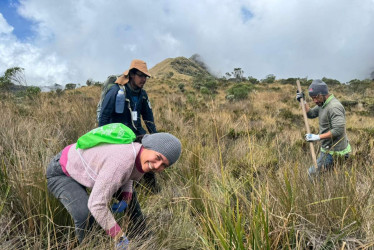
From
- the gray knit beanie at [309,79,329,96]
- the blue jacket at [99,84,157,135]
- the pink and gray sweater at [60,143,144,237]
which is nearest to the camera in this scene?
the pink and gray sweater at [60,143,144,237]

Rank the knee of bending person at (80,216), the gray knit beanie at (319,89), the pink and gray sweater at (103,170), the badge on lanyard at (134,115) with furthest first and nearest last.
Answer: the gray knit beanie at (319,89)
the badge on lanyard at (134,115)
the knee of bending person at (80,216)
the pink and gray sweater at (103,170)

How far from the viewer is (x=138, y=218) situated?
2080 mm

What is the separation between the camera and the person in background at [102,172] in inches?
62.4

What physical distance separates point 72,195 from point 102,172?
1.20 ft

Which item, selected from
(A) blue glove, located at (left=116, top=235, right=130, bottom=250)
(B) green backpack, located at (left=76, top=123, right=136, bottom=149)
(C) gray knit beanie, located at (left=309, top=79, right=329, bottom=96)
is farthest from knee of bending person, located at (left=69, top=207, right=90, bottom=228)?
(C) gray knit beanie, located at (left=309, top=79, right=329, bottom=96)

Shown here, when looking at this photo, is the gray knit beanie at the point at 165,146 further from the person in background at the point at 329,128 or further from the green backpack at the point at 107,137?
the person in background at the point at 329,128

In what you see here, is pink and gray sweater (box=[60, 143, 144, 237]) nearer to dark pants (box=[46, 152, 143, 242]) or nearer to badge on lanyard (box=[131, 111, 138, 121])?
dark pants (box=[46, 152, 143, 242])

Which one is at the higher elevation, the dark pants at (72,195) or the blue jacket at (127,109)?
the blue jacket at (127,109)

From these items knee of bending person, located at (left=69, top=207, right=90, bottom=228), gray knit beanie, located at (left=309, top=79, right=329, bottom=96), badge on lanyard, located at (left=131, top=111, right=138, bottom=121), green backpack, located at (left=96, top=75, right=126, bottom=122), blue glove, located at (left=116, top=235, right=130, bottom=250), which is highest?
green backpack, located at (left=96, top=75, right=126, bottom=122)

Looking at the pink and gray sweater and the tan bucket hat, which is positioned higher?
the tan bucket hat

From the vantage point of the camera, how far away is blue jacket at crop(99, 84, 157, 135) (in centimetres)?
304

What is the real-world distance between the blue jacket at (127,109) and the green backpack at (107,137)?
1286 mm

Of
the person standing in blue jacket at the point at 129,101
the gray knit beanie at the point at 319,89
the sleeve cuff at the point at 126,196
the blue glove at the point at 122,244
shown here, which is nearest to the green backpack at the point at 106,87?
the person standing in blue jacket at the point at 129,101

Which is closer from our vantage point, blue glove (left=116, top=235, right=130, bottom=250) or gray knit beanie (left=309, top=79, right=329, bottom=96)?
blue glove (left=116, top=235, right=130, bottom=250)
